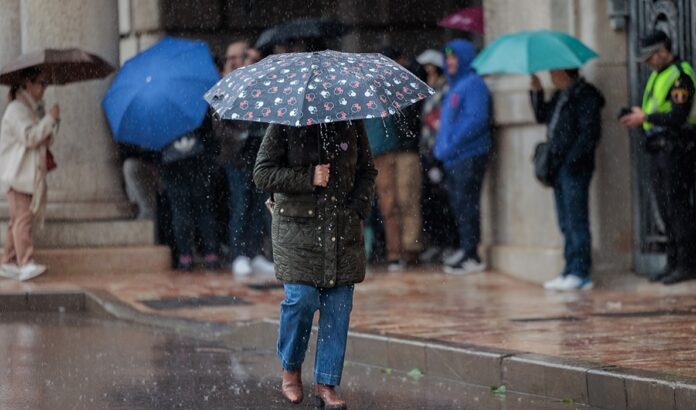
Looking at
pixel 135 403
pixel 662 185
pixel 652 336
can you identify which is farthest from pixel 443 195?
pixel 135 403

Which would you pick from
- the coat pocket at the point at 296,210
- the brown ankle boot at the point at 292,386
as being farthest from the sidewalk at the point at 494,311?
the coat pocket at the point at 296,210

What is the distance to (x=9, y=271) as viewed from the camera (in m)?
15.2

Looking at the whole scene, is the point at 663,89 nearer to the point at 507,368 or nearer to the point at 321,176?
the point at 507,368

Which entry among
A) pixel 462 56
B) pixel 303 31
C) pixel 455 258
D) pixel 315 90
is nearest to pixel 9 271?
pixel 303 31

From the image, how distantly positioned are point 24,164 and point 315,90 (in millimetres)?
7964

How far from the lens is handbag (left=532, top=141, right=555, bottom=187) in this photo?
1392 cm

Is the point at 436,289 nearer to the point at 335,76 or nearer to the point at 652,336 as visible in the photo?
the point at 652,336

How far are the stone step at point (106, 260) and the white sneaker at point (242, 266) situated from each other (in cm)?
78

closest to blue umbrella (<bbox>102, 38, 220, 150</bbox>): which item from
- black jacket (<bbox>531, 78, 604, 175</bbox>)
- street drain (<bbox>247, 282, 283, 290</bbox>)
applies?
street drain (<bbox>247, 282, 283, 290</bbox>)

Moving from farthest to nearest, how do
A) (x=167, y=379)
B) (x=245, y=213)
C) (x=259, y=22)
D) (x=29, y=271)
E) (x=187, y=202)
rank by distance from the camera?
(x=259, y=22) → (x=187, y=202) → (x=245, y=213) → (x=29, y=271) → (x=167, y=379)

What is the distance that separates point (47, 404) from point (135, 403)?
444 mm

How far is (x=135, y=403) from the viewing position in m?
8.62

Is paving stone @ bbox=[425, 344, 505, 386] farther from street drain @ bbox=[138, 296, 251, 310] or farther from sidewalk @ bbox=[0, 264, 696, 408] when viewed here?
street drain @ bbox=[138, 296, 251, 310]

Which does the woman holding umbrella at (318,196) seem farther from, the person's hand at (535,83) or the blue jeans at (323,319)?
the person's hand at (535,83)
